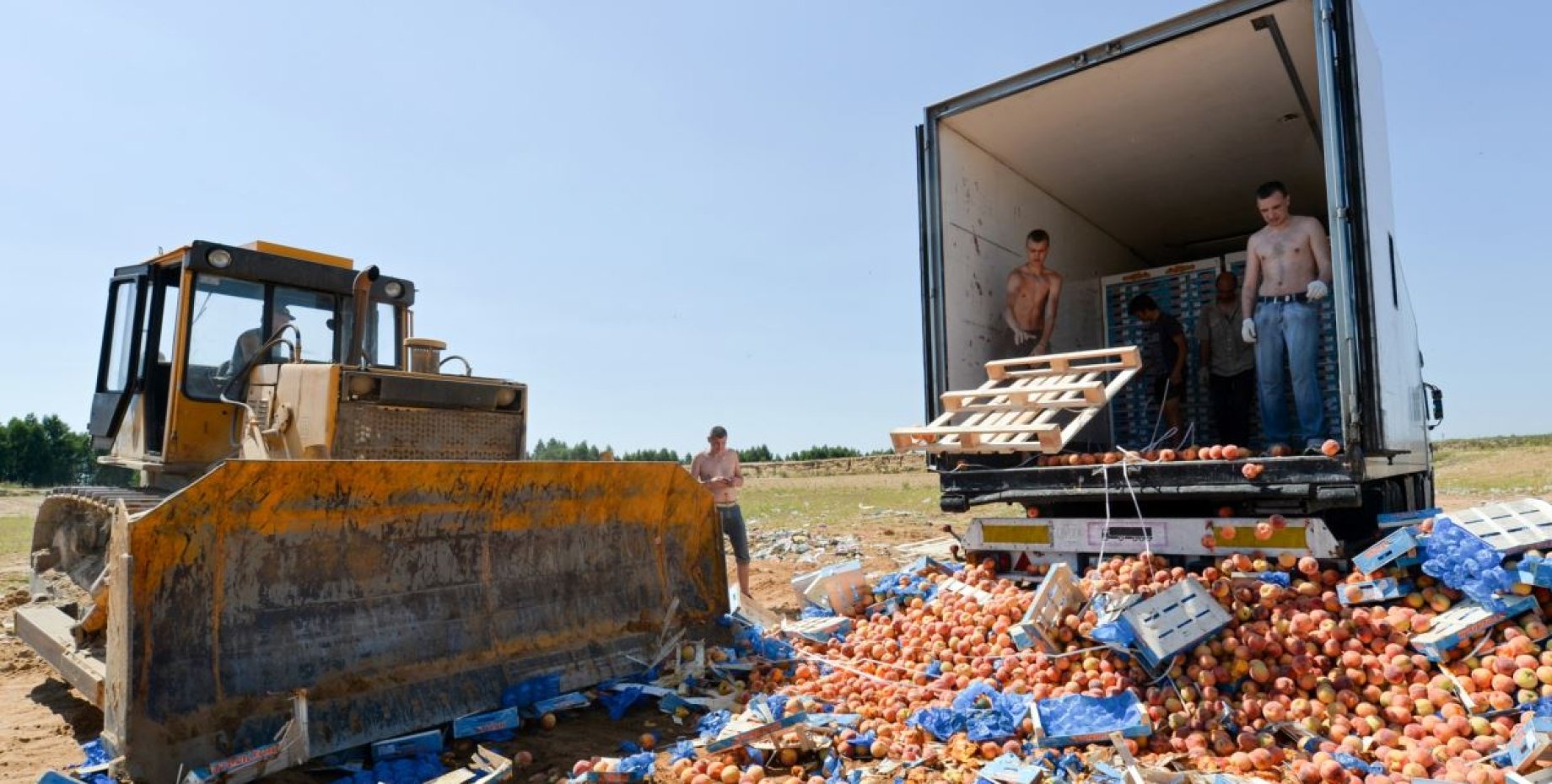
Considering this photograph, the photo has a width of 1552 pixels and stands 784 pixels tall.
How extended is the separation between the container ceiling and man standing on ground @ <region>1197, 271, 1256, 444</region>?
1.09 m

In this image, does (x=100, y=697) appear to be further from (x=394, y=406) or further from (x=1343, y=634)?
(x=1343, y=634)

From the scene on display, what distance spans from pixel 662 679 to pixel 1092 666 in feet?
8.22

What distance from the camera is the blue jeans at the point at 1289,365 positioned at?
5719 mm

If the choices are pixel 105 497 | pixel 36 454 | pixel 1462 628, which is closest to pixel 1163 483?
pixel 1462 628

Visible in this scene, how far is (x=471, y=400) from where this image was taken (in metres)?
5.79

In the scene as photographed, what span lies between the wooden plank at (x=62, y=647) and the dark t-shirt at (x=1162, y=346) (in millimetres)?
7889

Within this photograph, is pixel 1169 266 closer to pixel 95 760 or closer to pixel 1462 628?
pixel 1462 628

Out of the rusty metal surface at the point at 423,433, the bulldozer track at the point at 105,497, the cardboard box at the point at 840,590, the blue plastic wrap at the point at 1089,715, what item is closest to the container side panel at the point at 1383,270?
the blue plastic wrap at the point at 1089,715

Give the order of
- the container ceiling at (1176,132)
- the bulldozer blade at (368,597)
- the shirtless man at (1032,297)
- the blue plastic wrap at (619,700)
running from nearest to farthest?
the bulldozer blade at (368,597)
the blue plastic wrap at (619,700)
the container ceiling at (1176,132)
the shirtless man at (1032,297)

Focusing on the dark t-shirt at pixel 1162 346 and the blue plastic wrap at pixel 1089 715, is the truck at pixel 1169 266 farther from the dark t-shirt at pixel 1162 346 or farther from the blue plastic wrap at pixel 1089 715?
the blue plastic wrap at pixel 1089 715

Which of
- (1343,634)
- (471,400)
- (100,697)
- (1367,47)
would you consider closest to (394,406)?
(471,400)

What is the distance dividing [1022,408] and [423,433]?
386 cm

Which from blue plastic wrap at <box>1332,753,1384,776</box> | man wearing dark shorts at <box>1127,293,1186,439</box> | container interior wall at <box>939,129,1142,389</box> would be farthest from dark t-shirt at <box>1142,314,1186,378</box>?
blue plastic wrap at <box>1332,753,1384,776</box>

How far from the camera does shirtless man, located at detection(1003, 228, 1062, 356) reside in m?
7.30
